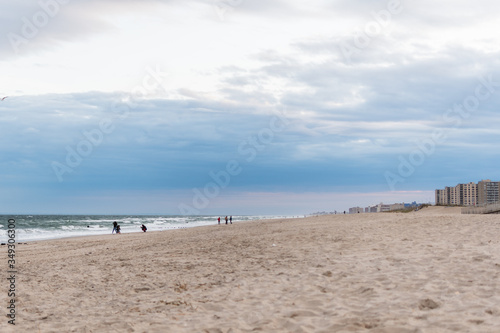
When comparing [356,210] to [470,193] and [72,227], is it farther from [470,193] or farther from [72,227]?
[72,227]

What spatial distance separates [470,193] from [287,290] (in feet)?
481

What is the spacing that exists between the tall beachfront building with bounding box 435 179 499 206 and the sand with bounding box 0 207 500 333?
386ft

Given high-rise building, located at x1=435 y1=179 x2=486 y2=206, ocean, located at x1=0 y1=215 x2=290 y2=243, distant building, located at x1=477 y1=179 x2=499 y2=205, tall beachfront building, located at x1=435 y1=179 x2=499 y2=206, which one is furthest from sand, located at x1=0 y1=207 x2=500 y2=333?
distant building, located at x1=477 y1=179 x2=499 y2=205

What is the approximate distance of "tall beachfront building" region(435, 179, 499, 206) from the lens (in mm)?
121438

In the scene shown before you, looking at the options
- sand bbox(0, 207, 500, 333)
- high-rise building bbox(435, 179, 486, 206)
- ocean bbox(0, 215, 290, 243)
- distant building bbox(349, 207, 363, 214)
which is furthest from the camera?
distant building bbox(349, 207, 363, 214)

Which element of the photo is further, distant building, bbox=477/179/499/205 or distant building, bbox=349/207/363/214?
distant building, bbox=349/207/363/214

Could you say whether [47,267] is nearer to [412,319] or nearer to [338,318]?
[338,318]

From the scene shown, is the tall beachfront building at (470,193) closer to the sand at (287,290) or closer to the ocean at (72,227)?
the ocean at (72,227)

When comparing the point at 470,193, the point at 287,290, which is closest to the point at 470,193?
the point at 470,193

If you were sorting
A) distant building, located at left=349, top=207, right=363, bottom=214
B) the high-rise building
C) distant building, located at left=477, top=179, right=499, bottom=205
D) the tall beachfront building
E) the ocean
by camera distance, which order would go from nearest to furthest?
the ocean, distant building, located at left=477, top=179, right=499, bottom=205, the tall beachfront building, the high-rise building, distant building, located at left=349, top=207, right=363, bottom=214

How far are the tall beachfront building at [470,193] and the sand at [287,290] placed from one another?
386 ft

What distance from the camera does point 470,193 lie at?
136125mm

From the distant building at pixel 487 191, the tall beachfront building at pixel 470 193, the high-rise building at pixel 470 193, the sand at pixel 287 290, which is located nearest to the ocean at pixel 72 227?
the sand at pixel 287 290

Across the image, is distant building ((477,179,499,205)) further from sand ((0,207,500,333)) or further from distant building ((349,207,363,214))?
sand ((0,207,500,333))
